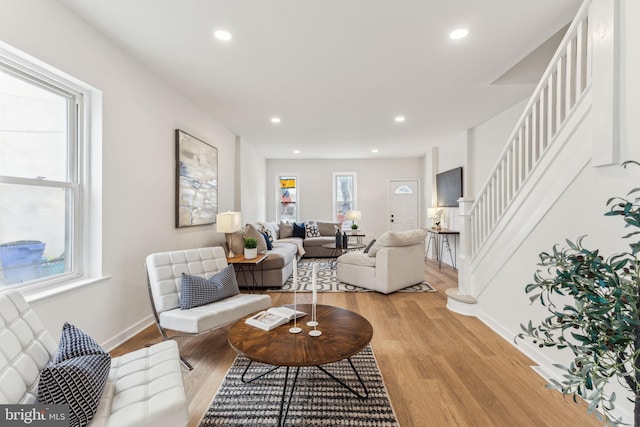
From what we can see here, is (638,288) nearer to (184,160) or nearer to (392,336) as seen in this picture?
(392,336)

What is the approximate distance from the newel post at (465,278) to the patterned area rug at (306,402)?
1610 millimetres

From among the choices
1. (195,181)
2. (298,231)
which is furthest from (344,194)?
(195,181)

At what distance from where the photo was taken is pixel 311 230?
7.11 metres

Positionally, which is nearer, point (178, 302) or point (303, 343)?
point (303, 343)

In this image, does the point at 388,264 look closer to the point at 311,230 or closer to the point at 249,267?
the point at 249,267

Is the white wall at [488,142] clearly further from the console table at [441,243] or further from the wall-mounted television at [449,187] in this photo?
the console table at [441,243]

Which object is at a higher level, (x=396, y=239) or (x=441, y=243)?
(x=396, y=239)

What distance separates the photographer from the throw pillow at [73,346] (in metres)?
1.27

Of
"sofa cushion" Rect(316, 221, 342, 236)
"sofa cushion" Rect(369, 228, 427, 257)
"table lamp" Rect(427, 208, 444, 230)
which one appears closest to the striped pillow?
"sofa cushion" Rect(369, 228, 427, 257)

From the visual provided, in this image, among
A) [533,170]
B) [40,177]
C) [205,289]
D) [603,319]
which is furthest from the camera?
[205,289]

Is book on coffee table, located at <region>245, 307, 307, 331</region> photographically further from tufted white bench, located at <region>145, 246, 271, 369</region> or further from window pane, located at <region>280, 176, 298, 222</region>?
window pane, located at <region>280, 176, 298, 222</region>

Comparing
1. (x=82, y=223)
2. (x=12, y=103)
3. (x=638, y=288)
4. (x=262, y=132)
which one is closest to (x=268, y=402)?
(x=638, y=288)

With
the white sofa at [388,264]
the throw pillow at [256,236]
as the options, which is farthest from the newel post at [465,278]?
the throw pillow at [256,236]

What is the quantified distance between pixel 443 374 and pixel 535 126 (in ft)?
7.14
